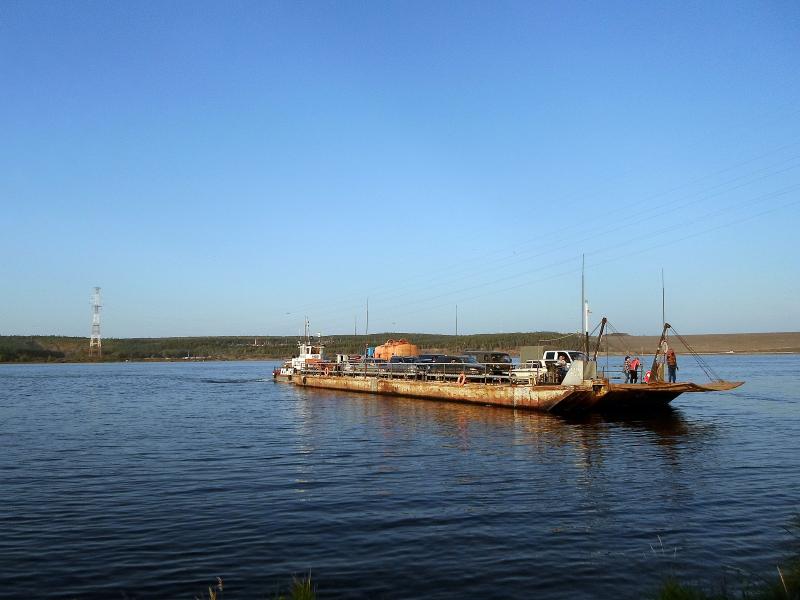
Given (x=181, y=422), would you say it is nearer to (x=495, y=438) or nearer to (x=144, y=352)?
(x=495, y=438)

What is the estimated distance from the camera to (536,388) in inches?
1166

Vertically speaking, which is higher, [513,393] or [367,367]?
[367,367]

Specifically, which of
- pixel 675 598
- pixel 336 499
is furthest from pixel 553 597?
pixel 336 499

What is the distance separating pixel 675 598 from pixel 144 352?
19490 centimetres

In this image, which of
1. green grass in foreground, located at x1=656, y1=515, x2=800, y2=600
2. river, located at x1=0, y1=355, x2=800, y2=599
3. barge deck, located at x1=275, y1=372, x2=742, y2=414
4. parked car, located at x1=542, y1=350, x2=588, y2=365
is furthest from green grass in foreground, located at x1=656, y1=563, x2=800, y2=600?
parked car, located at x1=542, y1=350, x2=588, y2=365

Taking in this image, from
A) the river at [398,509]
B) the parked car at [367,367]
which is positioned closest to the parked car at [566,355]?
the river at [398,509]

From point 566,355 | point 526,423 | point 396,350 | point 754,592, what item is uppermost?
point 566,355

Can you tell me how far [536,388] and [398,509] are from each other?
58.9 feet

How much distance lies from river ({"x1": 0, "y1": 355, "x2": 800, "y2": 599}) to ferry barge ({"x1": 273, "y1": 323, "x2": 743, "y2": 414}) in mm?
1851

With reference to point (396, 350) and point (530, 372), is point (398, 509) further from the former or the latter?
point (396, 350)

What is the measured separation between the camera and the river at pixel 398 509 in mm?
9047

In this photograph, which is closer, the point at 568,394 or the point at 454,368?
the point at 568,394

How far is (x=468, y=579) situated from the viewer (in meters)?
8.87

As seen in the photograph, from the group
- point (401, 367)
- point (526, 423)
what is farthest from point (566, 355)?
point (401, 367)
